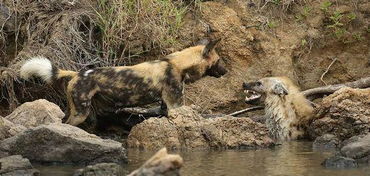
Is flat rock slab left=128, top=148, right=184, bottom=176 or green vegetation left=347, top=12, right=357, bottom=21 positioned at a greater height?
green vegetation left=347, top=12, right=357, bottom=21

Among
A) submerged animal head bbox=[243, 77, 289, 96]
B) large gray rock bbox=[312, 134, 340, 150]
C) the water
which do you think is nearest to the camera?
the water

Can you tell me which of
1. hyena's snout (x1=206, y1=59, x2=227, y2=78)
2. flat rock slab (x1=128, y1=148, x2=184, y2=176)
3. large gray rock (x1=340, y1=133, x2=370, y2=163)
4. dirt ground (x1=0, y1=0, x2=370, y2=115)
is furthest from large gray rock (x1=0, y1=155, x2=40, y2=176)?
dirt ground (x1=0, y1=0, x2=370, y2=115)

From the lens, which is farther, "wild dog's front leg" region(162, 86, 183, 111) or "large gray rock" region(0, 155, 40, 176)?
"wild dog's front leg" region(162, 86, 183, 111)

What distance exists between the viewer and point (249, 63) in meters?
12.0

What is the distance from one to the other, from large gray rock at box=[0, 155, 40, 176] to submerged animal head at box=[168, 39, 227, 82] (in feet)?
10.8

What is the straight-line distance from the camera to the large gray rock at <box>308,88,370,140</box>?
30.2ft

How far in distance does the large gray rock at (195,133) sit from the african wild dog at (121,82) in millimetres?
631

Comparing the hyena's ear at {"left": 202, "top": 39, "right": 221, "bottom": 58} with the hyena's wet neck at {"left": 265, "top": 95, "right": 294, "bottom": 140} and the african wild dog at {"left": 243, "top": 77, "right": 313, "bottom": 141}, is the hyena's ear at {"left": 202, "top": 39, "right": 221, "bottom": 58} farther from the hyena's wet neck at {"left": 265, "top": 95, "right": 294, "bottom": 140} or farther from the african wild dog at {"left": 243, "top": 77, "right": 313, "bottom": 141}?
the hyena's wet neck at {"left": 265, "top": 95, "right": 294, "bottom": 140}

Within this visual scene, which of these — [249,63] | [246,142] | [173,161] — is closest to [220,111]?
[249,63]

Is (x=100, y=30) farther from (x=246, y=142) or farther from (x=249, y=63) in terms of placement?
(x=246, y=142)

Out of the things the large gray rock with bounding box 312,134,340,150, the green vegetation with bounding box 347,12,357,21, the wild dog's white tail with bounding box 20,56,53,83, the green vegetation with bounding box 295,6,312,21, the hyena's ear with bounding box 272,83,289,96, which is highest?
the green vegetation with bounding box 295,6,312,21

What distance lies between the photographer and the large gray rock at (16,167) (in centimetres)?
658

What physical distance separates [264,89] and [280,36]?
1936 mm

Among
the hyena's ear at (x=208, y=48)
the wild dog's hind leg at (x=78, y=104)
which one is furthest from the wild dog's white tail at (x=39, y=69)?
the hyena's ear at (x=208, y=48)
